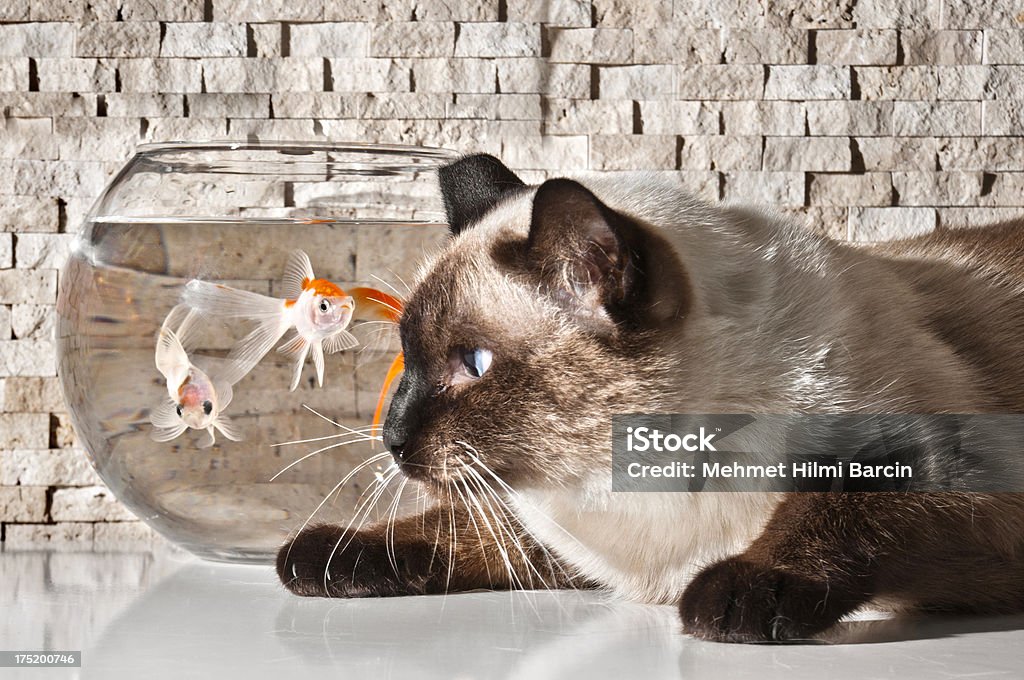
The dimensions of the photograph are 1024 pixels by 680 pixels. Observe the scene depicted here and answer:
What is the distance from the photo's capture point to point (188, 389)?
118 cm

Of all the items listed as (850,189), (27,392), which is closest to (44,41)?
(27,392)

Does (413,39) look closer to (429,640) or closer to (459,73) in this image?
(459,73)

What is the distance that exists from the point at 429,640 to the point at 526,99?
0.87 metres

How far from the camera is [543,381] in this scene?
0.89m

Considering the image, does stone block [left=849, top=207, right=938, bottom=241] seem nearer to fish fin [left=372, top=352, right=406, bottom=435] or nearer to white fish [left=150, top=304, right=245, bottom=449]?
fish fin [left=372, top=352, right=406, bottom=435]

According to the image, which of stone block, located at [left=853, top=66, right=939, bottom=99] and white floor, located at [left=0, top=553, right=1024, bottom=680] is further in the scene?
stone block, located at [left=853, top=66, right=939, bottom=99]

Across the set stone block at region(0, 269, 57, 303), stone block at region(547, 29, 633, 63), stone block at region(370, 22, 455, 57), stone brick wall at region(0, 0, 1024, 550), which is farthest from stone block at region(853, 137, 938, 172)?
stone block at region(0, 269, 57, 303)

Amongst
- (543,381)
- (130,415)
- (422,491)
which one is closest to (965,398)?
(543,381)

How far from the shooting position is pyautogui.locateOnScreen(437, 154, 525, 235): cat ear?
1.12m

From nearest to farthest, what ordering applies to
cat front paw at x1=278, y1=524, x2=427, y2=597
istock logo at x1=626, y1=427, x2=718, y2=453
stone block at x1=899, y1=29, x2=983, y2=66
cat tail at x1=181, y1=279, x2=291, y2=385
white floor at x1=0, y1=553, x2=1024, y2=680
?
white floor at x1=0, y1=553, x2=1024, y2=680 → istock logo at x1=626, y1=427, x2=718, y2=453 → cat front paw at x1=278, y1=524, x2=427, y2=597 → cat tail at x1=181, y1=279, x2=291, y2=385 → stone block at x1=899, y1=29, x2=983, y2=66

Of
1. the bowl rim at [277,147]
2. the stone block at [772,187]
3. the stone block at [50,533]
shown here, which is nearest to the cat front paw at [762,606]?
the bowl rim at [277,147]

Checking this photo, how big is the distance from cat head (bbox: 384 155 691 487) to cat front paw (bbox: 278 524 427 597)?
154 millimetres

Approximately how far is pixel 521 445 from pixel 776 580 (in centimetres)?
23

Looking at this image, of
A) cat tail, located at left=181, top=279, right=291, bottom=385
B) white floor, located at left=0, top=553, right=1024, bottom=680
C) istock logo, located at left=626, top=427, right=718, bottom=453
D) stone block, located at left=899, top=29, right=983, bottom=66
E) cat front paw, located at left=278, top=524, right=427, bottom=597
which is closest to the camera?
white floor, located at left=0, top=553, right=1024, bottom=680
